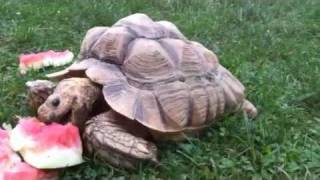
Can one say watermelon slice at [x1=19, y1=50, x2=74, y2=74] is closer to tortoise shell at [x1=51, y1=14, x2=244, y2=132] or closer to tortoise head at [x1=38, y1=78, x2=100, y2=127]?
tortoise shell at [x1=51, y1=14, x2=244, y2=132]

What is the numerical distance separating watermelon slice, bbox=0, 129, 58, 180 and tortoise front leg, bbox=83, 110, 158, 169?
0.83 feet

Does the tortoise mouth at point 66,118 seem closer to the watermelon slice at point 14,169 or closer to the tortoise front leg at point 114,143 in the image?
the tortoise front leg at point 114,143

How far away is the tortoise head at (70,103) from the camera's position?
11.2 ft

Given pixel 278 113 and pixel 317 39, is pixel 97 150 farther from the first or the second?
pixel 317 39

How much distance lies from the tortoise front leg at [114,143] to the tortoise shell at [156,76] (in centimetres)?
10

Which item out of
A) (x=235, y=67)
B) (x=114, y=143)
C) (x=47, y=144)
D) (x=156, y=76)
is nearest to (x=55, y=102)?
(x=47, y=144)

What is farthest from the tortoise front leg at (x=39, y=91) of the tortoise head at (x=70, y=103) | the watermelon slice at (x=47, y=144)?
the watermelon slice at (x=47, y=144)

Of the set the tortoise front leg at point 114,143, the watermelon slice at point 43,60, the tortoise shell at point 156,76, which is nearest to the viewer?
the tortoise front leg at point 114,143

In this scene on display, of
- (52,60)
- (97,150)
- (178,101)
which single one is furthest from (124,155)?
(52,60)

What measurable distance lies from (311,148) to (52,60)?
198 cm

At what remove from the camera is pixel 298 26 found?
6.21 metres

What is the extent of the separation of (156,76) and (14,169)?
89 centimetres

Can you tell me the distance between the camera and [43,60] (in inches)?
183

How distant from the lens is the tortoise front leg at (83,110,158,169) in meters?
3.28
